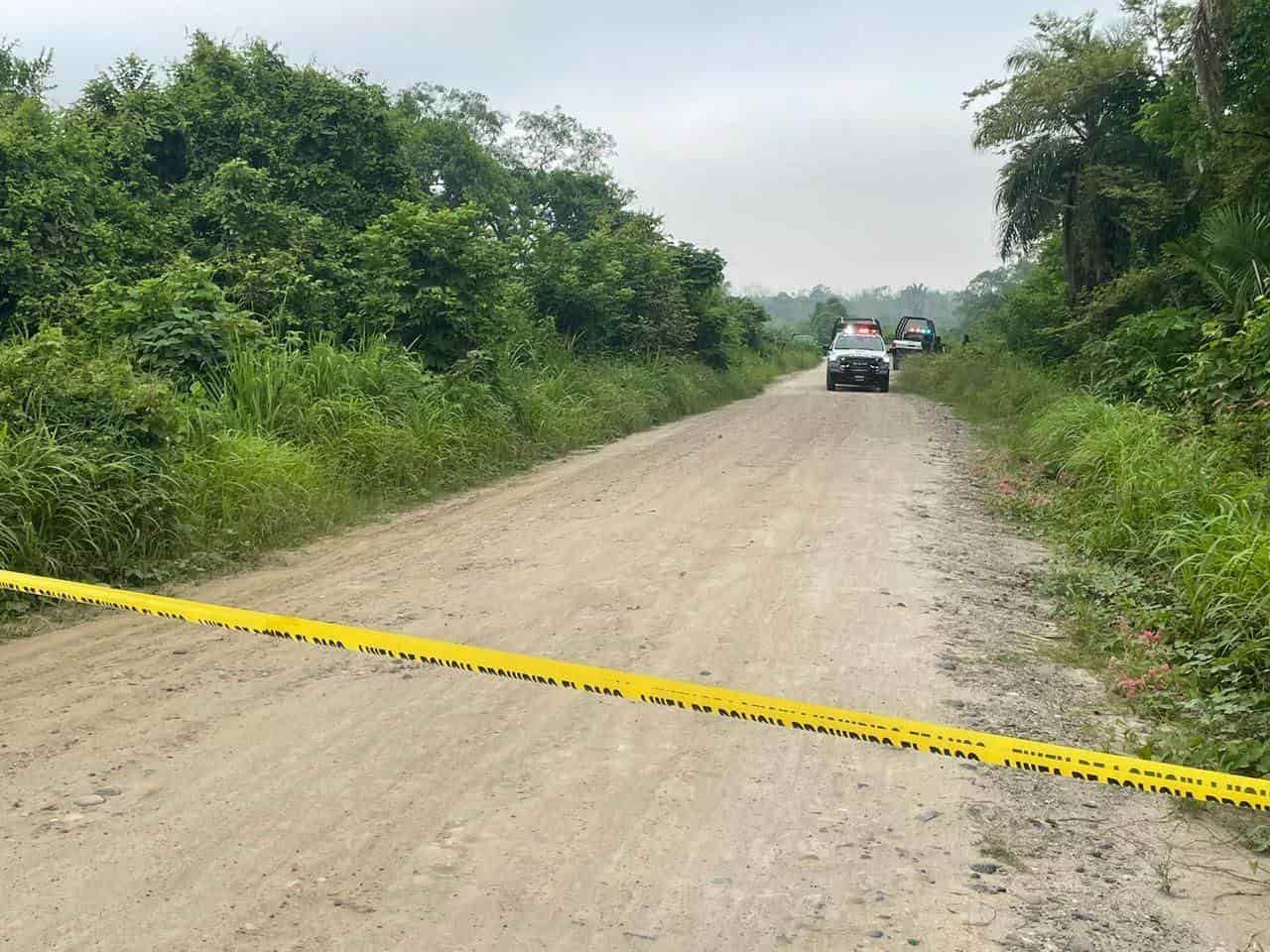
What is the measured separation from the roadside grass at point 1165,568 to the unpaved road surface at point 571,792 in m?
0.39

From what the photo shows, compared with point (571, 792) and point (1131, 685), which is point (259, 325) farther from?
point (1131, 685)

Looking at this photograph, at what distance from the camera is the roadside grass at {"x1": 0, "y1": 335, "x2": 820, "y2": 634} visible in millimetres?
6340

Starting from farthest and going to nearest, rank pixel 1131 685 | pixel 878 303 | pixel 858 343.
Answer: pixel 878 303 → pixel 858 343 → pixel 1131 685

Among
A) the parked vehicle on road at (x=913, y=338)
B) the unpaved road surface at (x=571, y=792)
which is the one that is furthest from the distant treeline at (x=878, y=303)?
the unpaved road surface at (x=571, y=792)

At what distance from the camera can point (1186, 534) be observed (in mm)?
6445

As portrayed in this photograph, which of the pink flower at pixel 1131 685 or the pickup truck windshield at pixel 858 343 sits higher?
the pickup truck windshield at pixel 858 343

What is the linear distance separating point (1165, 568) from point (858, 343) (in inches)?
862

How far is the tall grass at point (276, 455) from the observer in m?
6.34

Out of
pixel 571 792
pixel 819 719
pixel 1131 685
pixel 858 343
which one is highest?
pixel 858 343

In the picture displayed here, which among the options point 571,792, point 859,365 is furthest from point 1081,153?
point 571,792

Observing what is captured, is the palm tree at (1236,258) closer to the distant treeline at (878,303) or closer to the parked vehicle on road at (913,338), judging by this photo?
the parked vehicle on road at (913,338)

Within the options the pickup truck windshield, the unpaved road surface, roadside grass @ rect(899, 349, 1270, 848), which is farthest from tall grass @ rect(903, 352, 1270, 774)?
the pickup truck windshield

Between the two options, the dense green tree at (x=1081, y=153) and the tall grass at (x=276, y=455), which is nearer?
the tall grass at (x=276, y=455)

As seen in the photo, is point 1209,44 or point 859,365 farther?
point 859,365
